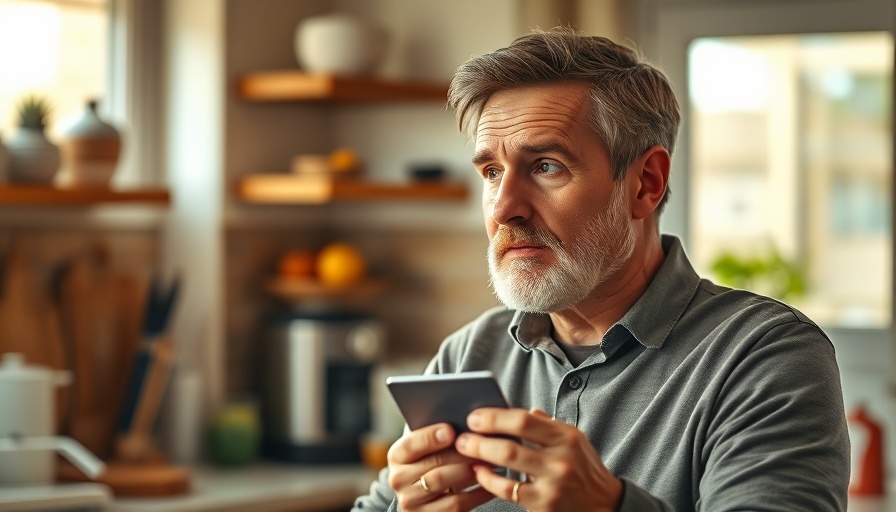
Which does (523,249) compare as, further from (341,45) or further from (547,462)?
(341,45)

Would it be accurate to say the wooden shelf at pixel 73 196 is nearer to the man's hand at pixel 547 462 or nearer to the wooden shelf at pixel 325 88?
the wooden shelf at pixel 325 88

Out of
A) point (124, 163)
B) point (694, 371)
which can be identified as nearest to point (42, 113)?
point (124, 163)

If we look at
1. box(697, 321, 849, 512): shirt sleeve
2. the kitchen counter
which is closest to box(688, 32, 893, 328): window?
the kitchen counter

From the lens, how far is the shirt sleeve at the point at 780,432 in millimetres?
1451

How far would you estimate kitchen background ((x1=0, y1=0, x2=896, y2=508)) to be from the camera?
3.25 metres

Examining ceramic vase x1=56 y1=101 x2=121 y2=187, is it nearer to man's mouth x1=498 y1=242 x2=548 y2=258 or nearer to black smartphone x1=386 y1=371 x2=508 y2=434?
man's mouth x1=498 y1=242 x2=548 y2=258

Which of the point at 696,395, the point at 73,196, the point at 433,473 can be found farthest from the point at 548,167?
the point at 73,196

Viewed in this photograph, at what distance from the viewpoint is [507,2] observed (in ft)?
11.0

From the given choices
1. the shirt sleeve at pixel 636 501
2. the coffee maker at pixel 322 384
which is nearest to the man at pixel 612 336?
the shirt sleeve at pixel 636 501

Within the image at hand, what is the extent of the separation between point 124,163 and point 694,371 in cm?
228

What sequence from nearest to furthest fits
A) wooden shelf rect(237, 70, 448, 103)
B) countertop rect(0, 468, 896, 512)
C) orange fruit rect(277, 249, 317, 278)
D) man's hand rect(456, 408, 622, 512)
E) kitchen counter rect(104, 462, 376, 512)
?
1. man's hand rect(456, 408, 622, 512)
2. countertop rect(0, 468, 896, 512)
3. kitchen counter rect(104, 462, 376, 512)
4. wooden shelf rect(237, 70, 448, 103)
5. orange fruit rect(277, 249, 317, 278)

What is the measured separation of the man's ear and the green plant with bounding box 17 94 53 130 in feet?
5.71

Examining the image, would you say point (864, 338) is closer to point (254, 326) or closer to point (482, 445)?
point (254, 326)

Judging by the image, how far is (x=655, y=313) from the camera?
68.9 inches
